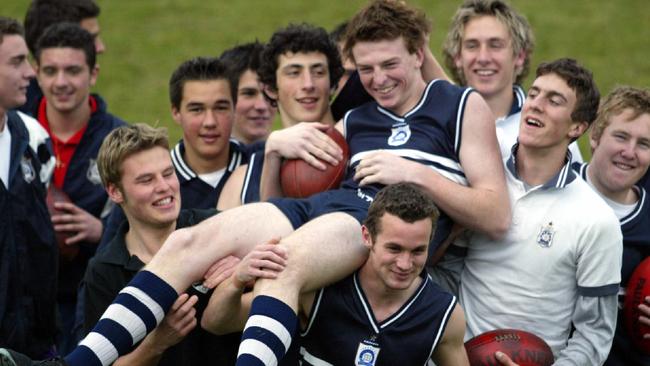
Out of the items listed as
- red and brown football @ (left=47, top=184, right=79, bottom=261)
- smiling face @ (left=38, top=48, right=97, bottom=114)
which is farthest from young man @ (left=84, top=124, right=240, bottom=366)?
smiling face @ (left=38, top=48, right=97, bottom=114)

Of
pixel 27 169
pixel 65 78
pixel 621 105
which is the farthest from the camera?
pixel 65 78

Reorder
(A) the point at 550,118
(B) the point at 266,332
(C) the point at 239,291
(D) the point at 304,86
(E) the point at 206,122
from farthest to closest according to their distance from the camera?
(E) the point at 206,122 < (D) the point at 304,86 < (A) the point at 550,118 < (C) the point at 239,291 < (B) the point at 266,332

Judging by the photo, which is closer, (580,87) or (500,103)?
(580,87)

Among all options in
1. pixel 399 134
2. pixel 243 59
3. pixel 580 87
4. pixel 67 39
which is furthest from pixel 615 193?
pixel 67 39

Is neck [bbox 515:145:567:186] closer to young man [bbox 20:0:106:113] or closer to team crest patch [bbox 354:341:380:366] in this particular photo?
team crest patch [bbox 354:341:380:366]

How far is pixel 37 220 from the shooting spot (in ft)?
28.7

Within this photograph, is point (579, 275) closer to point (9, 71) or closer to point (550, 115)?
point (550, 115)

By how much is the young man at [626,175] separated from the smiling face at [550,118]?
1.61 feet

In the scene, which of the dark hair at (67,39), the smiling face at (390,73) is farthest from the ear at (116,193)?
the dark hair at (67,39)

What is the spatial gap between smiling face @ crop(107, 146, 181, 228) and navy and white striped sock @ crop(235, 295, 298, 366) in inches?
41.8

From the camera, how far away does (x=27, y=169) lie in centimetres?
880

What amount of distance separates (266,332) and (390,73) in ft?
6.52

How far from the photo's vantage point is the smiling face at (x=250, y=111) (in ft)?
32.9

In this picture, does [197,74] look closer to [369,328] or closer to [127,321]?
[127,321]
